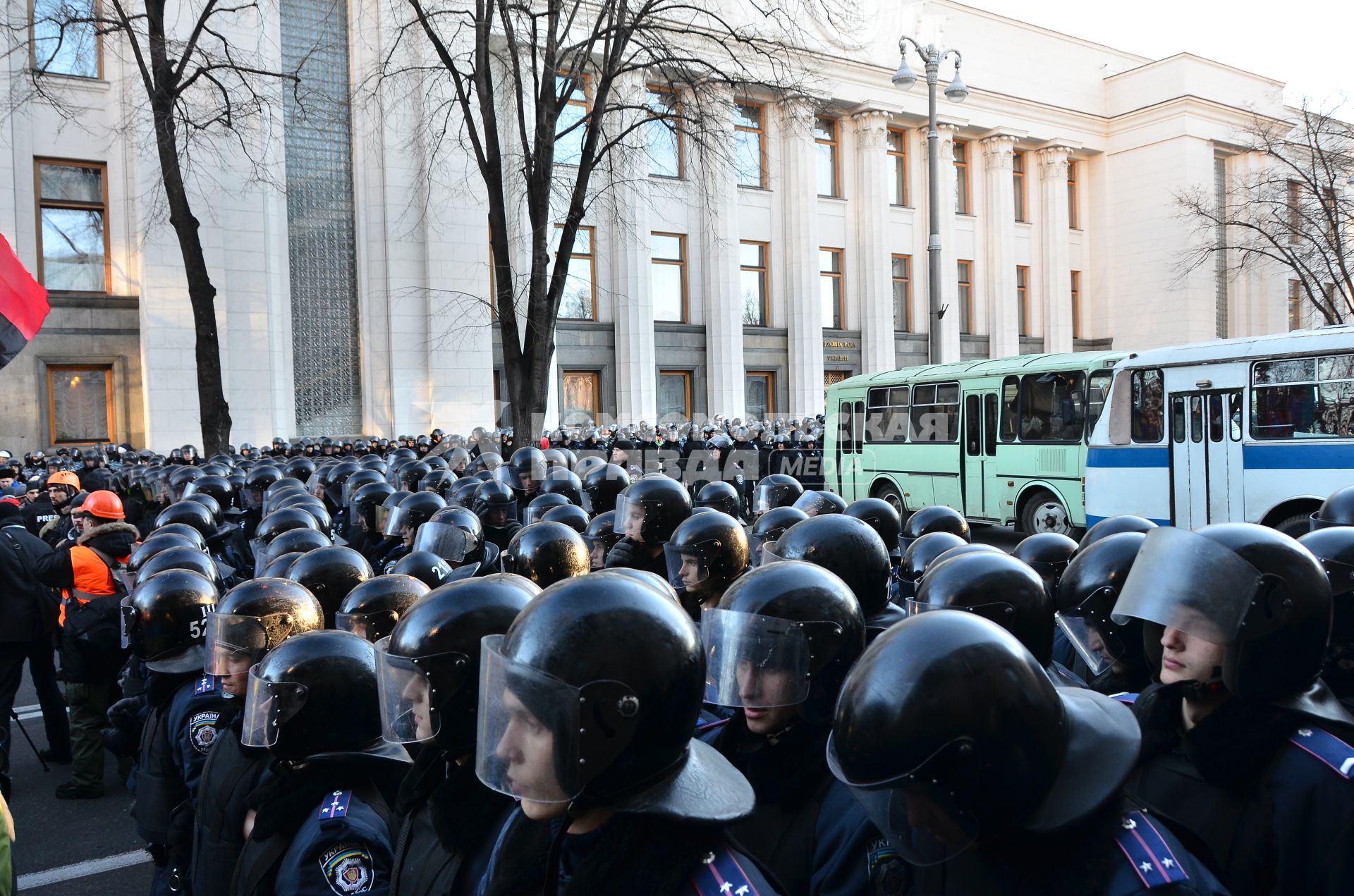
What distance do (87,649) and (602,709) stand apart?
581 centimetres

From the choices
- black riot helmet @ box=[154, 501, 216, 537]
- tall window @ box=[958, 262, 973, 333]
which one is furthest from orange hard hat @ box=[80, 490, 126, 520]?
tall window @ box=[958, 262, 973, 333]

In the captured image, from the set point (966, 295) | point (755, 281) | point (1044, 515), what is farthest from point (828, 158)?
point (1044, 515)

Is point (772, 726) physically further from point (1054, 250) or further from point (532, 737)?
point (1054, 250)

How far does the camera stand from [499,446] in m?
22.5

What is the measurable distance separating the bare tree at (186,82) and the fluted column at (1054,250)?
31785 millimetres

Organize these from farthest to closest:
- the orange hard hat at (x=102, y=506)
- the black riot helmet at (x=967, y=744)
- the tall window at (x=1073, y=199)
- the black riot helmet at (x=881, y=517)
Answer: the tall window at (x=1073, y=199) → the orange hard hat at (x=102, y=506) → the black riot helmet at (x=881, y=517) → the black riot helmet at (x=967, y=744)

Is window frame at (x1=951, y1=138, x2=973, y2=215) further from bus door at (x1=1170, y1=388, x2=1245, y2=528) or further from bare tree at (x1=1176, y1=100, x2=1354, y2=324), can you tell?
bus door at (x1=1170, y1=388, x2=1245, y2=528)

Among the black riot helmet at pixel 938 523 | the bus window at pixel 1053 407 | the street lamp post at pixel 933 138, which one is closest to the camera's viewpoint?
the black riot helmet at pixel 938 523

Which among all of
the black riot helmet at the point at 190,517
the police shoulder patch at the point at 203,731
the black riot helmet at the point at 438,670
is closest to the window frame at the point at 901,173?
the black riot helmet at the point at 190,517

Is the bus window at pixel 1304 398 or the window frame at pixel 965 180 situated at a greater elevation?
the window frame at pixel 965 180

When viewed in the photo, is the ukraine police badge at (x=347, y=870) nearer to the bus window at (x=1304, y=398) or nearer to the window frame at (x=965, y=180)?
the bus window at (x=1304, y=398)

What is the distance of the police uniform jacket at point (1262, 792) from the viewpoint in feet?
7.14

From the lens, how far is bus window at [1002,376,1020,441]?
14991 mm

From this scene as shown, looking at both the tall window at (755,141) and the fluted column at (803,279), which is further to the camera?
the fluted column at (803,279)
